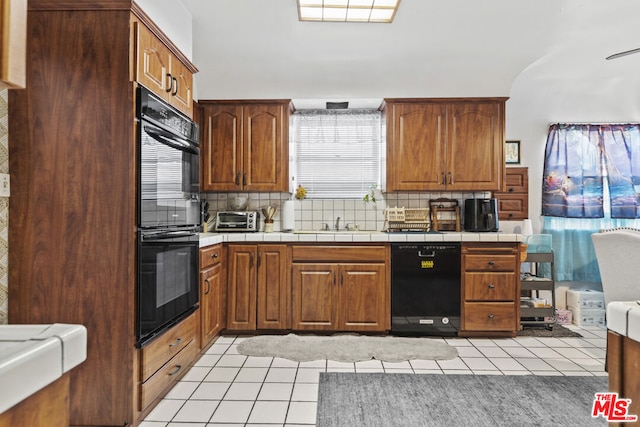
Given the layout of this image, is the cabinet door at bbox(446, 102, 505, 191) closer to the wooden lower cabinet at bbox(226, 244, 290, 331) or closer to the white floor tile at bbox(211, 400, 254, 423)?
the wooden lower cabinet at bbox(226, 244, 290, 331)

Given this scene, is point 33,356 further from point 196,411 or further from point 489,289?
point 489,289

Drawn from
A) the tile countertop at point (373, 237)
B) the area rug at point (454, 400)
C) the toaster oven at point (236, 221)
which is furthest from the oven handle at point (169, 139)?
the area rug at point (454, 400)

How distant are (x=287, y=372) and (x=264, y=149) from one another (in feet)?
6.91

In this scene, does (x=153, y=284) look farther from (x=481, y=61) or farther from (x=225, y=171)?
(x=481, y=61)

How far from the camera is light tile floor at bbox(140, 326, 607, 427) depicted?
2.23 meters

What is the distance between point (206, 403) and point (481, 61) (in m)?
3.42

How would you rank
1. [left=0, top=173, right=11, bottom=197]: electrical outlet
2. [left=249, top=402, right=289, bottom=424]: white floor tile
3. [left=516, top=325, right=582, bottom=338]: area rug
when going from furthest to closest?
[left=516, top=325, right=582, bottom=338]: area rug
[left=249, top=402, right=289, bottom=424]: white floor tile
[left=0, top=173, right=11, bottom=197]: electrical outlet

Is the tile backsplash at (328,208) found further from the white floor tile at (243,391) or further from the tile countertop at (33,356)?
the tile countertop at (33,356)

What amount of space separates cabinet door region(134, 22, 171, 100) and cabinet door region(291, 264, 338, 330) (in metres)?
1.90

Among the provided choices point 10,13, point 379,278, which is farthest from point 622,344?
point 379,278

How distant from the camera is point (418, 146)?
13.1 feet

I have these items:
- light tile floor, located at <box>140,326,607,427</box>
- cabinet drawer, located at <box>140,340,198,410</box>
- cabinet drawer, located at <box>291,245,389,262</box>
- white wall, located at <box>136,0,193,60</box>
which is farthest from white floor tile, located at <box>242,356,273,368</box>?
white wall, located at <box>136,0,193,60</box>

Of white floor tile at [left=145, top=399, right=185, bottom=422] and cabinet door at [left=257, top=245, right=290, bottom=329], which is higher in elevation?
cabinet door at [left=257, top=245, right=290, bottom=329]

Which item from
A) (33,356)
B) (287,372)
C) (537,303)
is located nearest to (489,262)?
(537,303)
